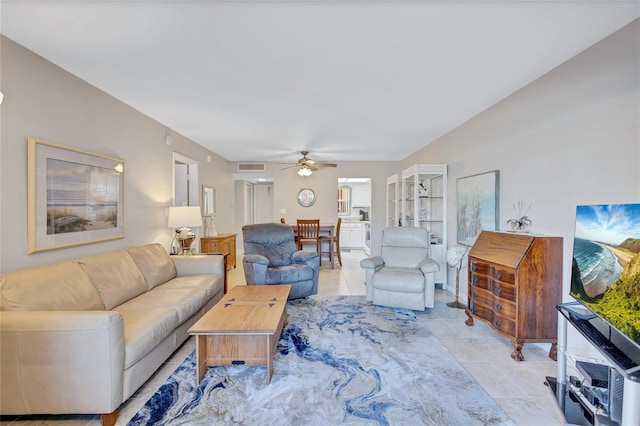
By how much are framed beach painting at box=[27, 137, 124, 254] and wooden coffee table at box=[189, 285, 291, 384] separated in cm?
140

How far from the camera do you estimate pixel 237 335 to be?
7.26ft

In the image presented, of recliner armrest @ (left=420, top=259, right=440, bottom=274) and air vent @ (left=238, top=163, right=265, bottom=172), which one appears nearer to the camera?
recliner armrest @ (left=420, top=259, right=440, bottom=274)

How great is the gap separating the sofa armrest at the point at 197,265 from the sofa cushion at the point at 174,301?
528 mm

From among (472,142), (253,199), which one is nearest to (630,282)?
(472,142)

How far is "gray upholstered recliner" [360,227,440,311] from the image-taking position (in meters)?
3.43

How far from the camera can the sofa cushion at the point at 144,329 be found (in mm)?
1814

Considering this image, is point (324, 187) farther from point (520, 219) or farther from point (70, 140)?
point (70, 140)

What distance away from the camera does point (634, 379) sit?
1.12 meters

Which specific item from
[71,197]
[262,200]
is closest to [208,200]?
[71,197]

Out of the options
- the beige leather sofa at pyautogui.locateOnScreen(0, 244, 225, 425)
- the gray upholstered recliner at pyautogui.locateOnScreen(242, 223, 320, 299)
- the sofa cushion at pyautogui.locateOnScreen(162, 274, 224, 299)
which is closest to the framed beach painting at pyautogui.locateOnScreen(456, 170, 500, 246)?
the gray upholstered recliner at pyautogui.locateOnScreen(242, 223, 320, 299)

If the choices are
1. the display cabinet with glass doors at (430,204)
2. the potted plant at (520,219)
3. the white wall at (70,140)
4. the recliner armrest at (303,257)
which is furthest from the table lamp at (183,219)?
the potted plant at (520,219)

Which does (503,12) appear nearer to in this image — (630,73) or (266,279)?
(630,73)

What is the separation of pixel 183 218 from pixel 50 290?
6.42 feet

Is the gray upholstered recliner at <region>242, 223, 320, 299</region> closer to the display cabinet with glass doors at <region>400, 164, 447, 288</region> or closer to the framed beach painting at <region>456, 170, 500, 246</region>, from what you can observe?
the display cabinet with glass doors at <region>400, 164, 447, 288</region>
